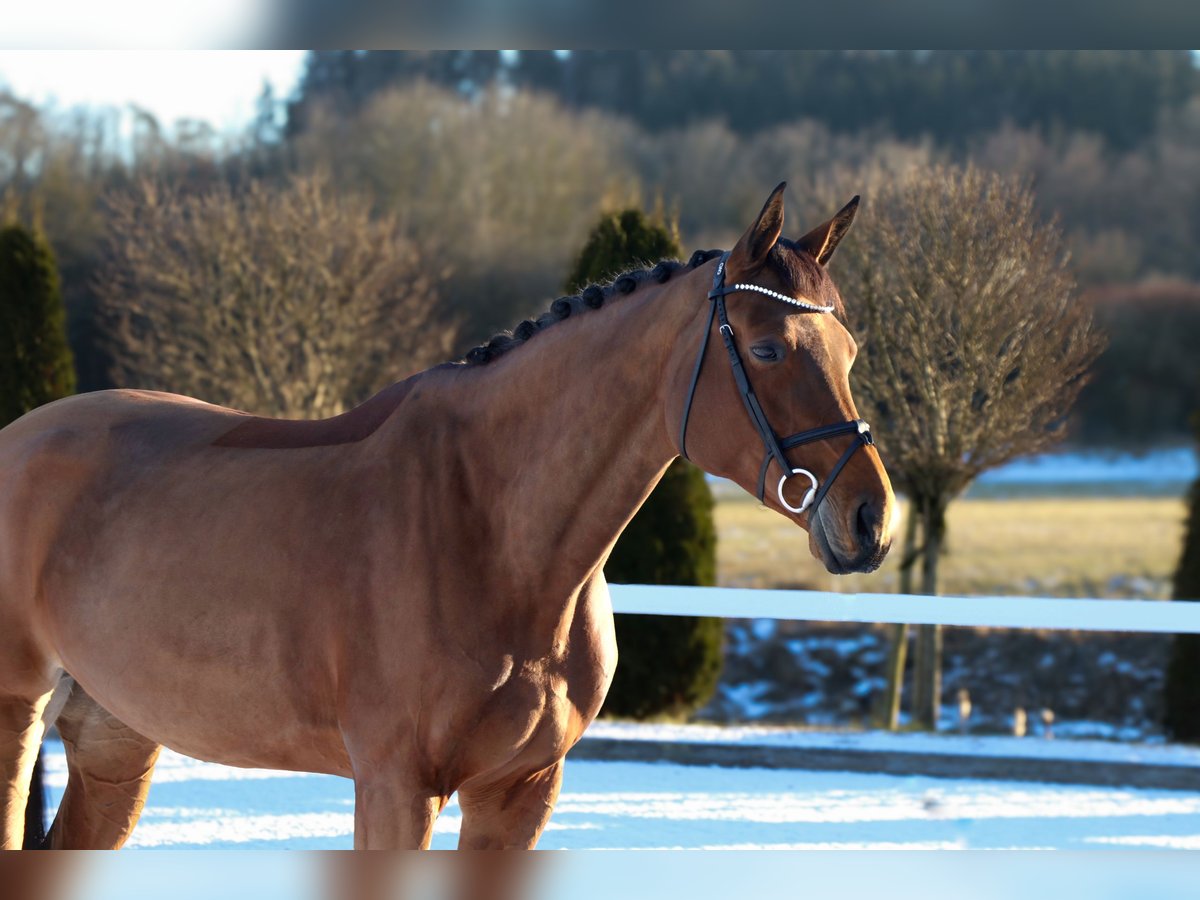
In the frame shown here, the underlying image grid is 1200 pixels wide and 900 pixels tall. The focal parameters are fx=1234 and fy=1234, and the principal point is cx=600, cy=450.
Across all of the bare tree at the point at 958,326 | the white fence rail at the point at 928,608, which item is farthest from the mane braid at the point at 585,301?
the bare tree at the point at 958,326

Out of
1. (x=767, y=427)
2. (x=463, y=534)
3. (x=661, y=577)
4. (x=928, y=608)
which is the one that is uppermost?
(x=767, y=427)

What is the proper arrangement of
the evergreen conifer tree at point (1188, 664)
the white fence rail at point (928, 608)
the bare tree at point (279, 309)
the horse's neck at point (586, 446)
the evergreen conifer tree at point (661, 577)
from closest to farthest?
the horse's neck at point (586, 446) → the white fence rail at point (928, 608) → the evergreen conifer tree at point (661, 577) → the evergreen conifer tree at point (1188, 664) → the bare tree at point (279, 309)

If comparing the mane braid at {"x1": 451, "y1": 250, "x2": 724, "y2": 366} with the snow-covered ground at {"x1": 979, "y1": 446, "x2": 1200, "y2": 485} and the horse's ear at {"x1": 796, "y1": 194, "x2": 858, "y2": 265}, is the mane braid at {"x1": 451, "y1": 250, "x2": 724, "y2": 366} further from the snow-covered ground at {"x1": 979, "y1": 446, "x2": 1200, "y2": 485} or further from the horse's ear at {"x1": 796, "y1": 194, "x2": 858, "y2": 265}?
the snow-covered ground at {"x1": 979, "y1": 446, "x2": 1200, "y2": 485}

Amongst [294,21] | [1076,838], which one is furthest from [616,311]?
[1076,838]

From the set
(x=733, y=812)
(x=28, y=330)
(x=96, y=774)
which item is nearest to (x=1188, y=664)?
(x=733, y=812)

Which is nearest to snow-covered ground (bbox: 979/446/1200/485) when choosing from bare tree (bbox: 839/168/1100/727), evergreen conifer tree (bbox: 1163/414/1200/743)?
evergreen conifer tree (bbox: 1163/414/1200/743)

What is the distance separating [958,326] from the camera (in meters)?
6.75

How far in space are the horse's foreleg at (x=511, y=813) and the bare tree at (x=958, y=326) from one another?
15.7 ft

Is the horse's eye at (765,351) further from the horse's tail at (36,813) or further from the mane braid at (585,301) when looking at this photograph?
the horse's tail at (36,813)

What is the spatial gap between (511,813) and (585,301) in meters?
1.03

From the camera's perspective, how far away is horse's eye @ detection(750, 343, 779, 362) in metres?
2.14

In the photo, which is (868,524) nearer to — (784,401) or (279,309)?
(784,401)

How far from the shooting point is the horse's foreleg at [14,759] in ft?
9.35

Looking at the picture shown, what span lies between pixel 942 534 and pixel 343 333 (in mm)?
5352
